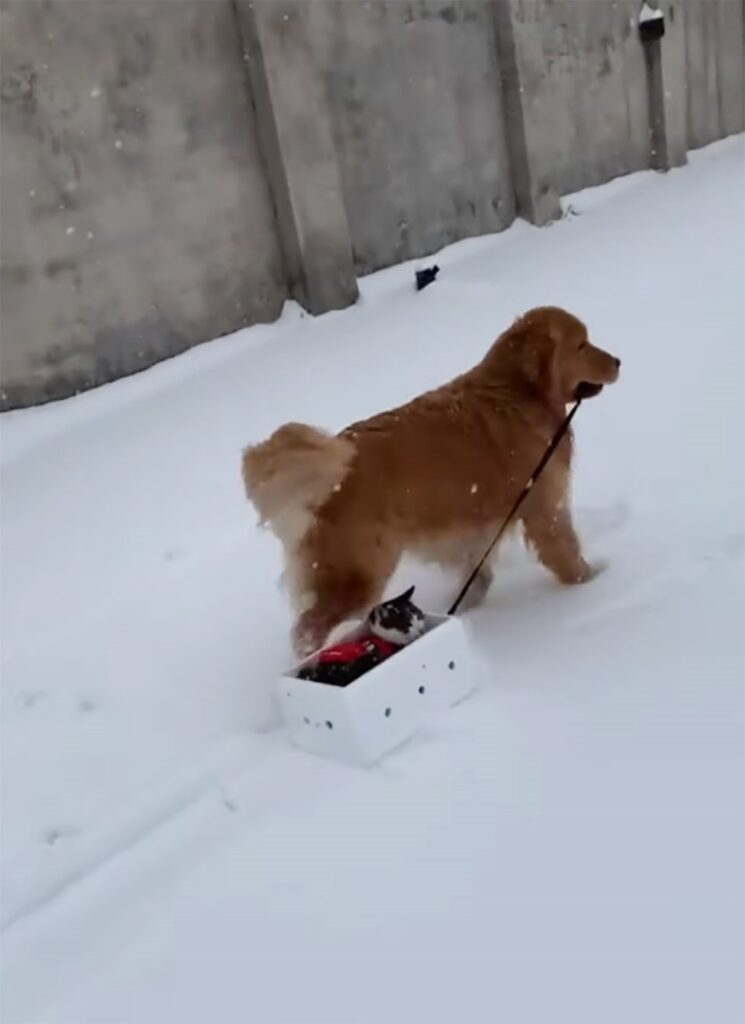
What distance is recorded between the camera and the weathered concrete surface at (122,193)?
17.6 feet

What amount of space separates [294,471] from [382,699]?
25.2 inches

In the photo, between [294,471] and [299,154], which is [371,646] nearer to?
[294,471]

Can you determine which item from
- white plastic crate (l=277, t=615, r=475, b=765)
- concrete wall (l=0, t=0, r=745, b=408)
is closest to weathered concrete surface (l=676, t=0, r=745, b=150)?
concrete wall (l=0, t=0, r=745, b=408)

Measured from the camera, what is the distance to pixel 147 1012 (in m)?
1.79

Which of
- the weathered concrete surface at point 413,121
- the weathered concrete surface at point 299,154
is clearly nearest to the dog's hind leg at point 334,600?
the weathered concrete surface at point 299,154

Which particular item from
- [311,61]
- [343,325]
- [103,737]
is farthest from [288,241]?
[103,737]

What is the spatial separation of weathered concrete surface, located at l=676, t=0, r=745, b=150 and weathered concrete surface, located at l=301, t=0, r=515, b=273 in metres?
2.96

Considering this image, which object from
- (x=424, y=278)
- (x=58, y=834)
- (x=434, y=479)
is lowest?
(x=424, y=278)

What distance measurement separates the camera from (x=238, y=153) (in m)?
6.27

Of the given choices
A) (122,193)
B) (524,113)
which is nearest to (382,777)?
(122,193)

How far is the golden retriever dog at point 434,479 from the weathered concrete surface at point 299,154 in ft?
11.4

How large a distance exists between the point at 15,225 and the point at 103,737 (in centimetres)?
333

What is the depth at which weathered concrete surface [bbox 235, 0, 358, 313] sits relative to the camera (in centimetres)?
617

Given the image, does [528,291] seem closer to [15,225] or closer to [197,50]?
[197,50]
